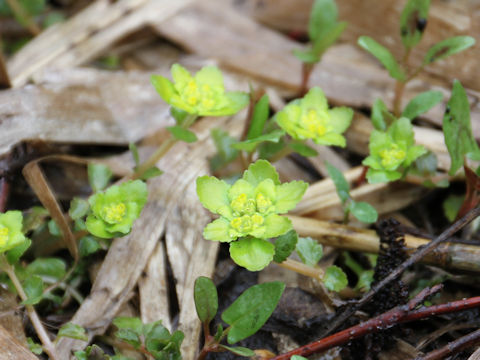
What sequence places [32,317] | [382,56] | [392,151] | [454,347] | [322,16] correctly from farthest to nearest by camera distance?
[322,16] < [382,56] < [392,151] < [32,317] < [454,347]

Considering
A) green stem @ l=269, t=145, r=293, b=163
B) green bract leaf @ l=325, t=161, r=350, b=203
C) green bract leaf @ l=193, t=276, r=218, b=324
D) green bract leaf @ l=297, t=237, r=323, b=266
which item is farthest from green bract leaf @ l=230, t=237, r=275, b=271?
green stem @ l=269, t=145, r=293, b=163

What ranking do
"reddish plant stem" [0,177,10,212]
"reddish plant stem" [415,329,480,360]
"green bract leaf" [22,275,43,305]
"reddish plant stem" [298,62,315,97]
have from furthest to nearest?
"reddish plant stem" [298,62,315,97] → "reddish plant stem" [0,177,10,212] → "green bract leaf" [22,275,43,305] → "reddish plant stem" [415,329,480,360]

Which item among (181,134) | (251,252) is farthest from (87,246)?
(251,252)

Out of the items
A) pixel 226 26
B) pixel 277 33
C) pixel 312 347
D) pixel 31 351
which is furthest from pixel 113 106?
pixel 312 347

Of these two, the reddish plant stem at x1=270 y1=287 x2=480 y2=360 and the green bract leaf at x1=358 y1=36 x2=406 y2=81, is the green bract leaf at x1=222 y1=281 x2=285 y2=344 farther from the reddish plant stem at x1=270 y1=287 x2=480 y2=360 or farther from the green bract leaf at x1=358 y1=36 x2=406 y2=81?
the green bract leaf at x1=358 y1=36 x2=406 y2=81

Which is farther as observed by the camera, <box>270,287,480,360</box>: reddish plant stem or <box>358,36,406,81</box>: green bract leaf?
<box>358,36,406,81</box>: green bract leaf

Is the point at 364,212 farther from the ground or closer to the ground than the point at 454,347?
farther from the ground

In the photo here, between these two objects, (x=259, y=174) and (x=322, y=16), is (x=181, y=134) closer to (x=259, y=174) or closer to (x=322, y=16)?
(x=259, y=174)
